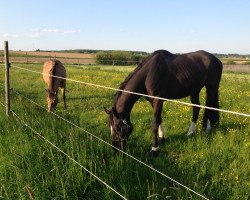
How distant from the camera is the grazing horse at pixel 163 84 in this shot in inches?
230

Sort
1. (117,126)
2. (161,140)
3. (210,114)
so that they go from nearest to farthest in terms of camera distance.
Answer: (117,126) < (161,140) < (210,114)

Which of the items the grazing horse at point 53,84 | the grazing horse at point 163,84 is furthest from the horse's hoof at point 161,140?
the grazing horse at point 53,84

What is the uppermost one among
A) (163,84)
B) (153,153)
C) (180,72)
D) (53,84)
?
(180,72)

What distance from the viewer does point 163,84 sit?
20.7 feet

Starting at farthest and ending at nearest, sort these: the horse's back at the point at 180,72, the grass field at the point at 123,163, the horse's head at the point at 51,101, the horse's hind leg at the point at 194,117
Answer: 1. the horse's head at the point at 51,101
2. the horse's hind leg at the point at 194,117
3. the horse's back at the point at 180,72
4. the grass field at the point at 123,163

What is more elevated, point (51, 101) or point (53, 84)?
point (53, 84)

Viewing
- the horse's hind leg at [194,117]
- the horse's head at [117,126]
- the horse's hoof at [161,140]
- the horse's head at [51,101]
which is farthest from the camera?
the horse's head at [51,101]

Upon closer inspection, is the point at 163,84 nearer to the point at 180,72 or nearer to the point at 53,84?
the point at 180,72

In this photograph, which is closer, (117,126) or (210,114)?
(117,126)

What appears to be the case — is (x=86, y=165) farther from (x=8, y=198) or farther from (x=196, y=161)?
(x=196, y=161)

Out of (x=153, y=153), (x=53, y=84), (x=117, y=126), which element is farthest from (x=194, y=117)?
(x=53, y=84)

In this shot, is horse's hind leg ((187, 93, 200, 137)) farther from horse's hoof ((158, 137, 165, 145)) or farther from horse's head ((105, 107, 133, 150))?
horse's head ((105, 107, 133, 150))

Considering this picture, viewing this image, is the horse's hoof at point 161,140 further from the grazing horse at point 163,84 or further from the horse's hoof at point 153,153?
the horse's hoof at point 153,153

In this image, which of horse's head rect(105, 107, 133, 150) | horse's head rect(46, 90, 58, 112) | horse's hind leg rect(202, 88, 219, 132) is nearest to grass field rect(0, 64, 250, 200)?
horse's hind leg rect(202, 88, 219, 132)
